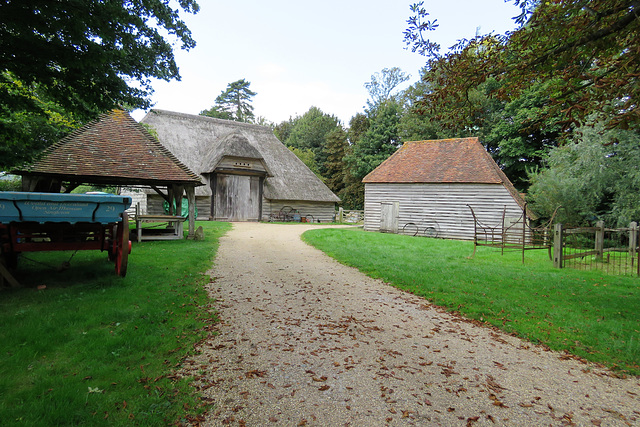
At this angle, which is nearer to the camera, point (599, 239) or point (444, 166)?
point (599, 239)

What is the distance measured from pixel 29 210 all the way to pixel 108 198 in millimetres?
1104

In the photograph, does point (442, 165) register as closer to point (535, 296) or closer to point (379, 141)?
point (535, 296)

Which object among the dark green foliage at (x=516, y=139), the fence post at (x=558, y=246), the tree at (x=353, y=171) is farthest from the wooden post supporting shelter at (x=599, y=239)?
the tree at (x=353, y=171)

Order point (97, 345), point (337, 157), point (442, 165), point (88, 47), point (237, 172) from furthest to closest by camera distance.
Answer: point (337, 157), point (237, 172), point (442, 165), point (88, 47), point (97, 345)

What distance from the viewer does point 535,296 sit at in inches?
271

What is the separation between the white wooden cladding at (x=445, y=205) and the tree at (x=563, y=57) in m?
13.8

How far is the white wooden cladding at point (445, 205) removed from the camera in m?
19.4

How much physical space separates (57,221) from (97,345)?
2904 millimetres

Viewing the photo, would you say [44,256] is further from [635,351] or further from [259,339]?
[635,351]

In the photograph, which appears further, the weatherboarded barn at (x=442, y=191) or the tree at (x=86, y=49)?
the weatherboarded barn at (x=442, y=191)

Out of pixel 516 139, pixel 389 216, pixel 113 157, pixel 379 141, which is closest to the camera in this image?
pixel 113 157

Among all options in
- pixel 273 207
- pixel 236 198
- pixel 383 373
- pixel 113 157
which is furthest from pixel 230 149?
pixel 383 373

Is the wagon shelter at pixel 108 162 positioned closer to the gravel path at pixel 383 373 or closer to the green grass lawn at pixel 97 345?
the green grass lawn at pixel 97 345

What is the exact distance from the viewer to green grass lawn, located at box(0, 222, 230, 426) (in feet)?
9.23
